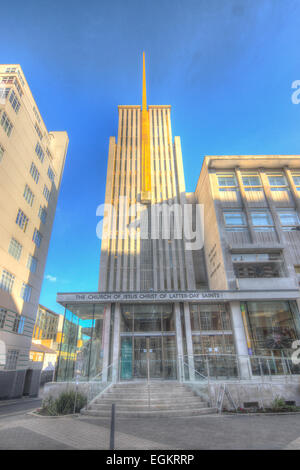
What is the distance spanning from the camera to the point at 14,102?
27.2m

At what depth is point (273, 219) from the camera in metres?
26.2

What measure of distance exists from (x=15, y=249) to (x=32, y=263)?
14.8 ft

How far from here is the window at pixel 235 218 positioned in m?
26.5

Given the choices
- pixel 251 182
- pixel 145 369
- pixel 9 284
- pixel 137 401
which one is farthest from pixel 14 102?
pixel 137 401

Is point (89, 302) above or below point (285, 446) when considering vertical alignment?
above

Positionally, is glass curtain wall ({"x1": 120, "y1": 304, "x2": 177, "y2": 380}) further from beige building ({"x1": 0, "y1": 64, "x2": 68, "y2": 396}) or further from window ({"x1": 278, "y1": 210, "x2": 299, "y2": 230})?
window ({"x1": 278, "y1": 210, "x2": 299, "y2": 230})

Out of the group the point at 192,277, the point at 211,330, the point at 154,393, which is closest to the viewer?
the point at 154,393

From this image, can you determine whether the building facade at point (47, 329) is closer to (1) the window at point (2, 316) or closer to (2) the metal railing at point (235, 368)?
(1) the window at point (2, 316)

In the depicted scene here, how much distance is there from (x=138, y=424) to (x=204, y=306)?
520 inches

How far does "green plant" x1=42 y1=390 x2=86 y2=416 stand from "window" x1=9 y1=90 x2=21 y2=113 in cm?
2889


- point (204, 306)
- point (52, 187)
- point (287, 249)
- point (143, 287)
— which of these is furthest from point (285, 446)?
point (52, 187)

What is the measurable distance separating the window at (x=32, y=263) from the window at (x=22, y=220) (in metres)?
3.88

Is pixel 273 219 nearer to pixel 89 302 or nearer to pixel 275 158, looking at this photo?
pixel 275 158

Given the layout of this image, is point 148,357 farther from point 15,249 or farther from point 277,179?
point 277,179
